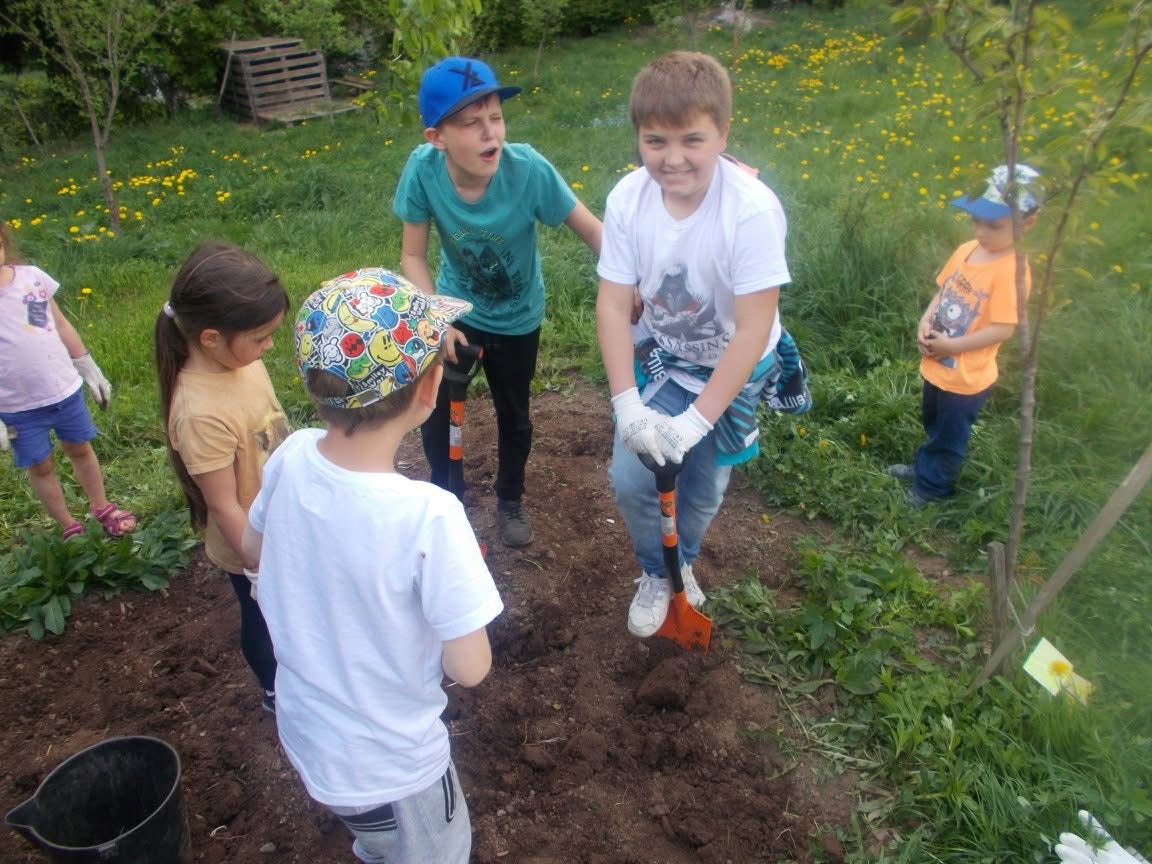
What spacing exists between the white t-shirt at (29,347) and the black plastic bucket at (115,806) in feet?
5.08

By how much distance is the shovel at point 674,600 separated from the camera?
2393mm

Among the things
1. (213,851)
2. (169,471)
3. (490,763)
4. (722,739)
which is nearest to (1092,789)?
(722,739)

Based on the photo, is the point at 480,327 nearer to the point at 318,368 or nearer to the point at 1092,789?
the point at 318,368

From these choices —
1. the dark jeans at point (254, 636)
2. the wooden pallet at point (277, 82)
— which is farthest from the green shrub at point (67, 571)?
the wooden pallet at point (277, 82)

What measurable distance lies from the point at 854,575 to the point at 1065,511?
37.6 inches

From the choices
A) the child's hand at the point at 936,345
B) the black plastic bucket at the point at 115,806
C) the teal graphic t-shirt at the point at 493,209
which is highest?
the teal graphic t-shirt at the point at 493,209

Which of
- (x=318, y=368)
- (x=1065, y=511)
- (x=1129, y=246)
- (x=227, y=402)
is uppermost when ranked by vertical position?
(x=318, y=368)

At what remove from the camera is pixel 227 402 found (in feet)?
6.49

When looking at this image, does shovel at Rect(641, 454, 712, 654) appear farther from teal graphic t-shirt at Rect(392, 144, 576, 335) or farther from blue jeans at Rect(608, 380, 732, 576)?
teal graphic t-shirt at Rect(392, 144, 576, 335)

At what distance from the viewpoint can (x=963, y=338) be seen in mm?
3051

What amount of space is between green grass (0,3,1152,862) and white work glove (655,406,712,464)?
808 mm

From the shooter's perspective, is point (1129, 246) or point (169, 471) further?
point (1129, 246)

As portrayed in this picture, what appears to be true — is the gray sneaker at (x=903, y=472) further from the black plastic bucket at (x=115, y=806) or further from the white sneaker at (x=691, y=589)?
the black plastic bucket at (x=115, y=806)

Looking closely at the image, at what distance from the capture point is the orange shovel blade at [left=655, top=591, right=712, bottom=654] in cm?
261
